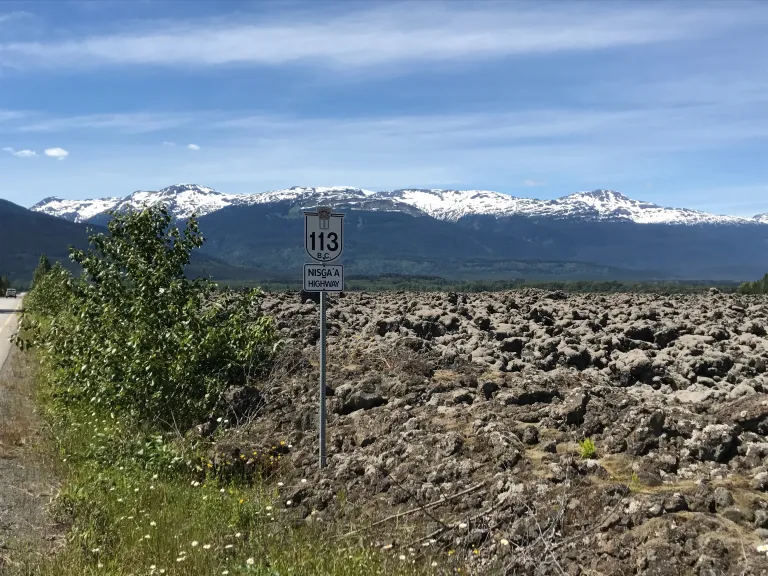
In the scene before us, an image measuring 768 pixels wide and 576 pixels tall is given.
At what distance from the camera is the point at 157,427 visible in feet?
39.6

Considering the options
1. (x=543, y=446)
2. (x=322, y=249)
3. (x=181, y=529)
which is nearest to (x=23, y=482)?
(x=181, y=529)

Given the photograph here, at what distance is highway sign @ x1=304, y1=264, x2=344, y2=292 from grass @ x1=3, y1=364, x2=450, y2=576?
7.65 ft

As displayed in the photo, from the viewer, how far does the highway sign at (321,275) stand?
9.30 m

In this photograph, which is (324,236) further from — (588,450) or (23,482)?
(23,482)

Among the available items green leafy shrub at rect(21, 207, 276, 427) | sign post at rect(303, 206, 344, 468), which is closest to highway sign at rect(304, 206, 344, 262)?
sign post at rect(303, 206, 344, 468)

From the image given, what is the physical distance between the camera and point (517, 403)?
9.97 metres

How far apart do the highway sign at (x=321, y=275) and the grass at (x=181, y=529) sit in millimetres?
2333

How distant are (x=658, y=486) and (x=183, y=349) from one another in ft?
26.6

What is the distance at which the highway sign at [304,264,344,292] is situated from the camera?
9.30m

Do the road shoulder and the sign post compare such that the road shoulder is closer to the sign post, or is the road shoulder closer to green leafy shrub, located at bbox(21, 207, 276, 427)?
green leafy shrub, located at bbox(21, 207, 276, 427)

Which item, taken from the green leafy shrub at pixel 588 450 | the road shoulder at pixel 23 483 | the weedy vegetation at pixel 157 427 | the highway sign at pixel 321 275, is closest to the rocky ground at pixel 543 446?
the green leafy shrub at pixel 588 450

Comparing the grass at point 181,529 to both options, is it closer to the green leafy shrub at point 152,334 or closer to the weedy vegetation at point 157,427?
the weedy vegetation at point 157,427

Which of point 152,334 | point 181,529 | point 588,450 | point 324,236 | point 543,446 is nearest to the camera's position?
point 181,529

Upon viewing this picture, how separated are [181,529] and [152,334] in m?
5.94
